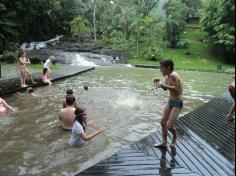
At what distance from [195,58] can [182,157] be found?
32298 mm

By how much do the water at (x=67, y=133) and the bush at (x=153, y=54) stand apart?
17469 millimetres

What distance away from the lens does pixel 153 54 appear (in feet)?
117

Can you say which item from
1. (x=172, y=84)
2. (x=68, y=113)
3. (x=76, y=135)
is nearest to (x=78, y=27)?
(x=68, y=113)

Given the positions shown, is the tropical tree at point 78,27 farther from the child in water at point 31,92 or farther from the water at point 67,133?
the child in water at point 31,92

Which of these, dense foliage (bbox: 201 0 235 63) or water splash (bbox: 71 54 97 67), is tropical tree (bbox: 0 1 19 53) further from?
dense foliage (bbox: 201 0 235 63)

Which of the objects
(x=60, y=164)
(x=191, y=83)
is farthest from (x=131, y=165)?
(x=191, y=83)

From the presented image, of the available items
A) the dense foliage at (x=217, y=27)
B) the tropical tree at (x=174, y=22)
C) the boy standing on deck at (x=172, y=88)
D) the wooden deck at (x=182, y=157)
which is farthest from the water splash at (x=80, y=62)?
the boy standing on deck at (x=172, y=88)

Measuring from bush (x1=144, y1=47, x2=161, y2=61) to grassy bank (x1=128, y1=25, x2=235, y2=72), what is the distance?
0.67 meters

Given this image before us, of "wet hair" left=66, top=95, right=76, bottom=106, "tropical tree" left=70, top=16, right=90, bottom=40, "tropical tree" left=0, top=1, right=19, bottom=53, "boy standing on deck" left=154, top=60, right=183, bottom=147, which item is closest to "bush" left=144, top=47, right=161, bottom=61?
"tropical tree" left=70, top=16, right=90, bottom=40

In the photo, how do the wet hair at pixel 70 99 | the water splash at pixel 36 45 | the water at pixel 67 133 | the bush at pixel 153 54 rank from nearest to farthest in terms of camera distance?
the water at pixel 67 133 → the wet hair at pixel 70 99 → the bush at pixel 153 54 → the water splash at pixel 36 45

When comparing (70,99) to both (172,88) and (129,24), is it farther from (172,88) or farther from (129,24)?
(129,24)

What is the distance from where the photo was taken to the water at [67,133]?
7.02 m

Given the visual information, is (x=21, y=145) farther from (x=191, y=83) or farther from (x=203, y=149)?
(x=191, y=83)

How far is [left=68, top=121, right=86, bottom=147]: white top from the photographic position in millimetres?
7019
